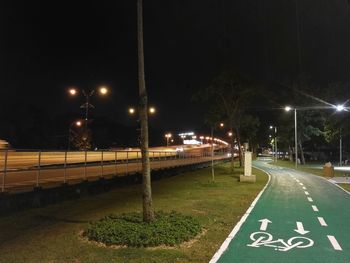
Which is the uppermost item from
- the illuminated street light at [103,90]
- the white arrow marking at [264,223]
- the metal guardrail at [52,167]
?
the illuminated street light at [103,90]

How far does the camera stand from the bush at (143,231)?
9461mm

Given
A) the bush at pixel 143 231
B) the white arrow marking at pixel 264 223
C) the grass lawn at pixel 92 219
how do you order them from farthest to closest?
the white arrow marking at pixel 264 223 < the bush at pixel 143 231 < the grass lawn at pixel 92 219

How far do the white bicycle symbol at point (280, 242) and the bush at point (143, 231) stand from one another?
1478 mm

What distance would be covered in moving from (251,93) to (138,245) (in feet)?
128

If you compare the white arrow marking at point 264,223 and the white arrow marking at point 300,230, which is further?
the white arrow marking at point 264,223

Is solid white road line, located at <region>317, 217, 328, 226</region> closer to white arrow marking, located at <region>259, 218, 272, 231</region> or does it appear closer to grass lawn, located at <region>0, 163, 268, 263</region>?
white arrow marking, located at <region>259, 218, 272, 231</region>

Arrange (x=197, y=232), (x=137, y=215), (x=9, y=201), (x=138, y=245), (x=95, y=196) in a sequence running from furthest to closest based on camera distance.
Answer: (x=95, y=196) → (x=9, y=201) → (x=137, y=215) → (x=197, y=232) → (x=138, y=245)

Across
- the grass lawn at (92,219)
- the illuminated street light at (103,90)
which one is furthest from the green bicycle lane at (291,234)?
the illuminated street light at (103,90)

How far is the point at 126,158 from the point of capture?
29.0 m

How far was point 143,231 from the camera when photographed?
9.97 meters

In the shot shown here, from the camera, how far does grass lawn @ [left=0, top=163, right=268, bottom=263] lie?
851 cm

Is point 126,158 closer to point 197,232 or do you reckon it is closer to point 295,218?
A: point 295,218

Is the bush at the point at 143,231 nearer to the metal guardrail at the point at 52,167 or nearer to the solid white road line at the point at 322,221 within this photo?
the solid white road line at the point at 322,221

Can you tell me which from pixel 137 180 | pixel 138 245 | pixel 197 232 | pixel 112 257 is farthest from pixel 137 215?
pixel 137 180
